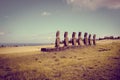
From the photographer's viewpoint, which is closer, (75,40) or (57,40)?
(57,40)

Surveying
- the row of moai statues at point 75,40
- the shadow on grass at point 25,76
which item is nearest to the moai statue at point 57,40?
the row of moai statues at point 75,40

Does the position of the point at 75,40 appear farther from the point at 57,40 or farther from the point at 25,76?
the point at 25,76

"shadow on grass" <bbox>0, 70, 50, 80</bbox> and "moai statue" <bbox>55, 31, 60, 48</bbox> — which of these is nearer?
"shadow on grass" <bbox>0, 70, 50, 80</bbox>

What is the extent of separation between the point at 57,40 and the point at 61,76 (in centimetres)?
891

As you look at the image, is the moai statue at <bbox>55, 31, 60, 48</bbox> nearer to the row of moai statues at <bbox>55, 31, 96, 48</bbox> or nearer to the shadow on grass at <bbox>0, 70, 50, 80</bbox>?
the row of moai statues at <bbox>55, 31, 96, 48</bbox>

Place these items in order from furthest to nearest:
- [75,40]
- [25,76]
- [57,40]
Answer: [75,40] → [57,40] → [25,76]

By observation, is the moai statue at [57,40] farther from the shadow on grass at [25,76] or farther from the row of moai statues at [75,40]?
the shadow on grass at [25,76]

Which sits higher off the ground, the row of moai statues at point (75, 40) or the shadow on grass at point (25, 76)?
the row of moai statues at point (75, 40)

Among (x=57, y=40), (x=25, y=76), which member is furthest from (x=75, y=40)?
(x=25, y=76)

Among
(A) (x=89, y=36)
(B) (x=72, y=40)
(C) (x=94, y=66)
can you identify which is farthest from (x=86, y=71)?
(A) (x=89, y=36)

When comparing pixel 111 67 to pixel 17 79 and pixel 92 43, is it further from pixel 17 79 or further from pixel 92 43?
pixel 92 43

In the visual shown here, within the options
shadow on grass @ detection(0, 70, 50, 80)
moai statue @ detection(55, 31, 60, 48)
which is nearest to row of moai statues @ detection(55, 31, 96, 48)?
moai statue @ detection(55, 31, 60, 48)

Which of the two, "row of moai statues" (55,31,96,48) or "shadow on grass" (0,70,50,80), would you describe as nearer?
"shadow on grass" (0,70,50,80)

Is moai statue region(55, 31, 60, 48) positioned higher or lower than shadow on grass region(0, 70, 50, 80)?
higher
